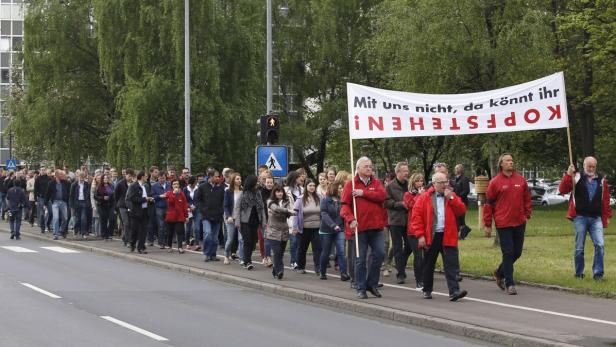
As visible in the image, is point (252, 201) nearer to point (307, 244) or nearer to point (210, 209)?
point (307, 244)

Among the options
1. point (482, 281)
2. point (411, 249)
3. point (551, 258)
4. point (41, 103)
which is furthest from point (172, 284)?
point (41, 103)

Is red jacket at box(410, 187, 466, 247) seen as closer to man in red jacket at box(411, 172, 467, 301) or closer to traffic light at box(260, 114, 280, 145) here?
man in red jacket at box(411, 172, 467, 301)

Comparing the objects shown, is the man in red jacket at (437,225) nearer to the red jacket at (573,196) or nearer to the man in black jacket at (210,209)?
the red jacket at (573,196)

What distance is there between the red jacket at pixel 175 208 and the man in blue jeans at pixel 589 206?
9573 millimetres

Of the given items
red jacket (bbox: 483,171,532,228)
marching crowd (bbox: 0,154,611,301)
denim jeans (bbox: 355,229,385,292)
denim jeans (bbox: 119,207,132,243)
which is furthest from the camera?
denim jeans (bbox: 119,207,132,243)

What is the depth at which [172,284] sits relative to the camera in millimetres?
15625

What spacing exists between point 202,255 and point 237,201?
333cm

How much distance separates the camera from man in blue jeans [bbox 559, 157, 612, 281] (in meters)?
14.3

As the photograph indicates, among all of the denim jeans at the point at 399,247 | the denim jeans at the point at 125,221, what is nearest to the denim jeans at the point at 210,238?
the denim jeans at the point at 125,221

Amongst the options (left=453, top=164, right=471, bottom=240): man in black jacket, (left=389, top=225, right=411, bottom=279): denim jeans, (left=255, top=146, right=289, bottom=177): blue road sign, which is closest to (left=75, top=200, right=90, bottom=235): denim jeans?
(left=255, top=146, right=289, bottom=177): blue road sign

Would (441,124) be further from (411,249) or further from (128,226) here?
(128,226)

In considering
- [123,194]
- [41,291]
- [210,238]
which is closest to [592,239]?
[210,238]

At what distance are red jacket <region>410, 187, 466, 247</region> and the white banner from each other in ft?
5.03

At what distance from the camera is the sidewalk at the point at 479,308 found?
32.9 feet
